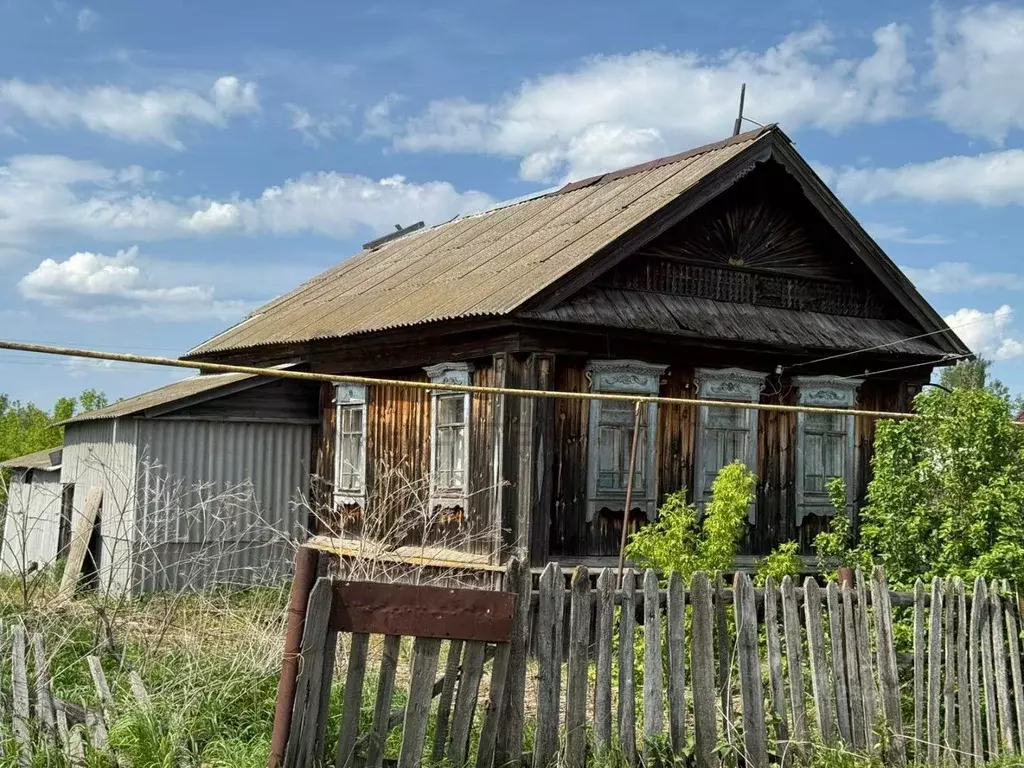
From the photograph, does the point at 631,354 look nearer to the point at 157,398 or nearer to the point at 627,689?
the point at 157,398

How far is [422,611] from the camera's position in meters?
5.63

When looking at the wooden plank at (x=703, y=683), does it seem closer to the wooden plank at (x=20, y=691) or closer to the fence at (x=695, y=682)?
the fence at (x=695, y=682)

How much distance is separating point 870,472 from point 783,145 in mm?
3986

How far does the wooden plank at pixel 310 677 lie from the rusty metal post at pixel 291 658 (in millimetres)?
24

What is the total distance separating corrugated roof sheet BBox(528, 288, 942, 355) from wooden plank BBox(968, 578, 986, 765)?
4.94 m

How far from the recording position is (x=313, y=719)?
218 inches

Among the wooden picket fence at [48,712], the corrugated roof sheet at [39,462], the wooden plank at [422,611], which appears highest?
the corrugated roof sheet at [39,462]

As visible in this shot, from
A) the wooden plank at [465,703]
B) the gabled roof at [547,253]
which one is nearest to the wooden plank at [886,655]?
the wooden plank at [465,703]

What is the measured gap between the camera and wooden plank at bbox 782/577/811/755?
21.7ft

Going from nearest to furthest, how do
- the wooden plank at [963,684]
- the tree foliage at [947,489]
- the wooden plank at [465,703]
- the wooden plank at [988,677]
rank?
the wooden plank at [465,703]
the wooden plank at [963,684]
the wooden plank at [988,677]
the tree foliage at [947,489]

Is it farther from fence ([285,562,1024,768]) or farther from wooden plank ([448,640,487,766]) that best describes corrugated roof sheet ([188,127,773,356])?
wooden plank ([448,640,487,766])

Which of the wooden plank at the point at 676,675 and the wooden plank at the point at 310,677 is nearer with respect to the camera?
the wooden plank at the point at 310,677

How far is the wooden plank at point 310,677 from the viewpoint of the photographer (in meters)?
5.46

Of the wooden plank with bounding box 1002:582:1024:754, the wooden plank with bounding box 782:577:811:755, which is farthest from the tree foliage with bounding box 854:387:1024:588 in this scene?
the wooden plank with bounding box 782:577:811:755
